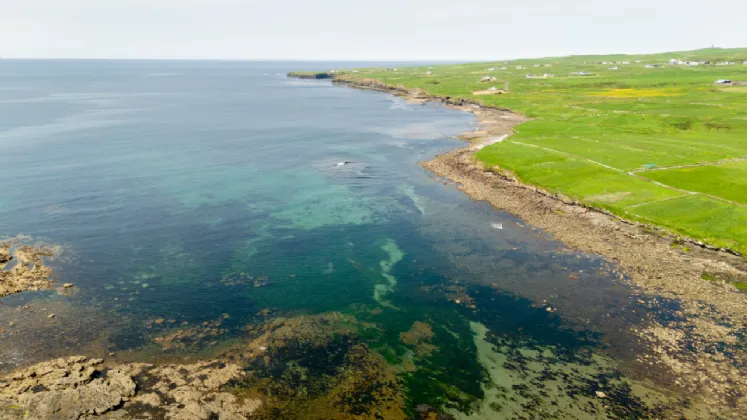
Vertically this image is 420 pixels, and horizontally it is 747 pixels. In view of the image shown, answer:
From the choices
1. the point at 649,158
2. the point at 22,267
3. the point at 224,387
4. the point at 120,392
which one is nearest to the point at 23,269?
the point at 22,267

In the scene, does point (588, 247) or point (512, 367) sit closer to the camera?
point (512, 367)

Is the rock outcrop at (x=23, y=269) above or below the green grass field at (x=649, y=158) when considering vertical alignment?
below

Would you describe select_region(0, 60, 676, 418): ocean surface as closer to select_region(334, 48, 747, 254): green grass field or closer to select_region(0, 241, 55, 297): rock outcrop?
select_region(0, 241, 55, 297): rock outcrop

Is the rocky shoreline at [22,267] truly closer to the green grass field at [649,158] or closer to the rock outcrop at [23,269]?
the rock outcrop at [23,269]

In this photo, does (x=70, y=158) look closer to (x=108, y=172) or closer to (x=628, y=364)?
(x=108, y=172)

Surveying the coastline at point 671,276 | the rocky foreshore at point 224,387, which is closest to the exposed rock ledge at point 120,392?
the rocky foreshore at point 224,387

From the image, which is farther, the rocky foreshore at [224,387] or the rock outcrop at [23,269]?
the rock outcrop at [23,269]

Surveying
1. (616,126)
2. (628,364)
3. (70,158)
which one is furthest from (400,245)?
(616,126)
